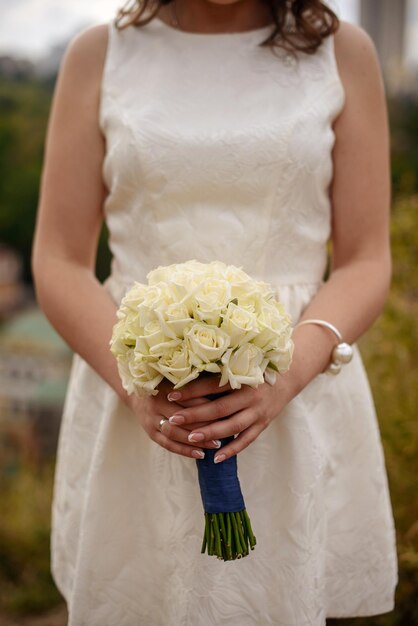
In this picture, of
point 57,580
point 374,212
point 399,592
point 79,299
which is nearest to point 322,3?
point 374,212

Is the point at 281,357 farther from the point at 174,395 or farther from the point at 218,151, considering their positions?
the point at 218,151

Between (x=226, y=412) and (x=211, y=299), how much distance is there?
23 cm

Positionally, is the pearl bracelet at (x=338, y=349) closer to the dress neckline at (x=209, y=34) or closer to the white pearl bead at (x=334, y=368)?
the white pearl bead at (x=334, y=368)

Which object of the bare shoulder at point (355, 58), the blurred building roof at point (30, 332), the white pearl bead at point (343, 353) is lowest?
the blurred building roof at point (30, 332)

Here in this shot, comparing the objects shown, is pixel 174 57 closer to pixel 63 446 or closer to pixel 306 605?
pixel 63 446

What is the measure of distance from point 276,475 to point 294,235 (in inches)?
21.6

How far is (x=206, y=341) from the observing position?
4.13ft

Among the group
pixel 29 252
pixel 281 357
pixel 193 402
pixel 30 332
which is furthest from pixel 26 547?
pixel 281 357

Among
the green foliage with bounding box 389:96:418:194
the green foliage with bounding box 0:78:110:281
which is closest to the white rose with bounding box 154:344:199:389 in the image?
the green foliage with bounding box 389:96:418:194

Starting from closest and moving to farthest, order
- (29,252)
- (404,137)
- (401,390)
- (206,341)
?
(206,341) → (401,390) → (404,137) → (29,252)

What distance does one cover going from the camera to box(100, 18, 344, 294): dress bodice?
1.67m

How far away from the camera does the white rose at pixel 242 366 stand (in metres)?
1.29

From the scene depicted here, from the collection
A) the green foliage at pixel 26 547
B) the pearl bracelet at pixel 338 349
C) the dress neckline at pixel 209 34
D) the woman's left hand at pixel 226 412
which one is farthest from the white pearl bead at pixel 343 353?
the green foliage at pixel 26 547

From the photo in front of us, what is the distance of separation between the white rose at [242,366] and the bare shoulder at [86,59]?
0.83m
